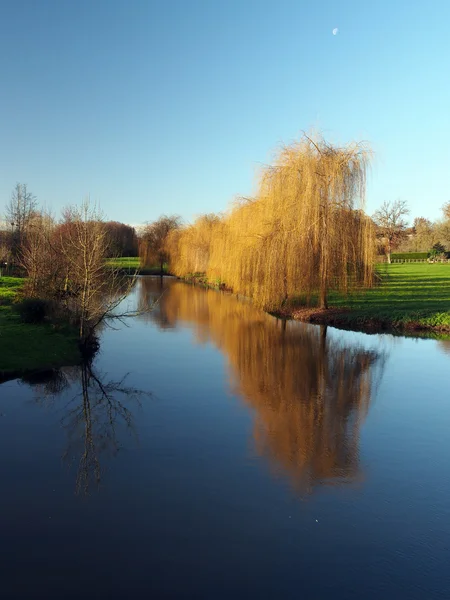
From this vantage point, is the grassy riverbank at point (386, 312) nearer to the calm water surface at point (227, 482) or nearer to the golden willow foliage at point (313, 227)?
the golden willow foliage at point (313, 227)

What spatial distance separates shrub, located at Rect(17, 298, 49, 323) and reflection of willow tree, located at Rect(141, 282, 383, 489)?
20.5 feet

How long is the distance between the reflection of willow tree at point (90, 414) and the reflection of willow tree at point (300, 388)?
288cm

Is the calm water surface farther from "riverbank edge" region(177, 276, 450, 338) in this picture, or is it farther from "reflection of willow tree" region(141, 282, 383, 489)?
"riverbank edge" region(177, 276, 450, 338)

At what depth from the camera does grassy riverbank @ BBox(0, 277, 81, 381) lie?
14906 millimetres

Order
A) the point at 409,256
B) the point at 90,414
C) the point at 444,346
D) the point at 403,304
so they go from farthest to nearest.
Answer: the point at 409,256, the point at 403,304, the point at 444,346, the point at 90,414

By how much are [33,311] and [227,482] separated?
12894 mm

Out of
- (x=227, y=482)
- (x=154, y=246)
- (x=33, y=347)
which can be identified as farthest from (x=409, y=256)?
(x=227, y=482)

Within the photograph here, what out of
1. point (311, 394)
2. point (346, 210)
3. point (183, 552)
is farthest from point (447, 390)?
point (346, 210)

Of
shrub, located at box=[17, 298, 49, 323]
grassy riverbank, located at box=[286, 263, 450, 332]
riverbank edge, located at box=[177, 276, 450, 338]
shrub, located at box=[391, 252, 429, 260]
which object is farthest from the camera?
shrub, located at box=[391, 252, 429, 260]

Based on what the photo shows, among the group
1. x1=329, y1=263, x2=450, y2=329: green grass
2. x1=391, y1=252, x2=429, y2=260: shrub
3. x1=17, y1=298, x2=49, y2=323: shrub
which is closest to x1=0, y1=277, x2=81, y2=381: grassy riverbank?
x1=17, y1=298, x2=49, y2=323: shrub

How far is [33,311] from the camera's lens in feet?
61.6

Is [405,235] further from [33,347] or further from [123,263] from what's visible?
[33,347]

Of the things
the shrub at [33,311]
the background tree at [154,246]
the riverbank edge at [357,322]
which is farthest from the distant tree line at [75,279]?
the background tree at [154,246]

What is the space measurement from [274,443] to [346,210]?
54.7 ft
